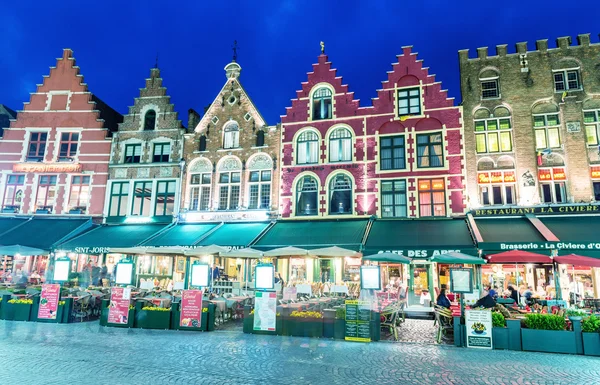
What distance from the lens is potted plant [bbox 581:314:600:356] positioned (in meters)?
10.4

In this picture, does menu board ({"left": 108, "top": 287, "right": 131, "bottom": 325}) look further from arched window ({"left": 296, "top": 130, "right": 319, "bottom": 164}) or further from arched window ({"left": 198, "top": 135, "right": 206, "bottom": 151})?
arched window ({"left": 198, "top": 135, "right": 206, "bottom": 151})

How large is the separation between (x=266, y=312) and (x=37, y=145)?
23.2 m

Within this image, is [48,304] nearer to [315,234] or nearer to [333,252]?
[333,252]

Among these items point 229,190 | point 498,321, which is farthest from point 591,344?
point 229,190

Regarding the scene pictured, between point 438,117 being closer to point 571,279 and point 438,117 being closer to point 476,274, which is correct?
point 476,274

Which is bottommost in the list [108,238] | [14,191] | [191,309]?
[191,309]

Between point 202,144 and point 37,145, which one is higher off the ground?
point 37,145

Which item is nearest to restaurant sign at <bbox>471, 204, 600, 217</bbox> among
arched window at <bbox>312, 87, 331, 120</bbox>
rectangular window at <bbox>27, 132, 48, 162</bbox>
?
arched window at <bbox>312, 87, 331, 120</bbox>

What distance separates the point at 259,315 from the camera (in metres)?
13.0

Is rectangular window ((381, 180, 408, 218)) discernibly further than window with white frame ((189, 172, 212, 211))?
No

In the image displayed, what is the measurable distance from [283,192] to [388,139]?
6.63 m

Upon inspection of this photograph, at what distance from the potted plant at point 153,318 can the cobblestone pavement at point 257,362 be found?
55.7 inches

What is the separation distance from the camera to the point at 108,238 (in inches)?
914

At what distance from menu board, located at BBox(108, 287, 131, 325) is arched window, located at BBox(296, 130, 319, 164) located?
12.8m
